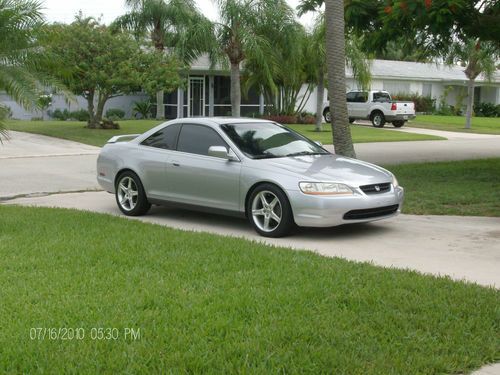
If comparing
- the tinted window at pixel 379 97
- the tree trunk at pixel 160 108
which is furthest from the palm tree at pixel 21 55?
the tinted window at pixel 379 97

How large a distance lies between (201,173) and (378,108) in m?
28.5

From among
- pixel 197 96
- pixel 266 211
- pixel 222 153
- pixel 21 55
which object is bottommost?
pixel 266 211

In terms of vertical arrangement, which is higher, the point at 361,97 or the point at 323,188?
the point at 361,97

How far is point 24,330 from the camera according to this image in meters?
4.73

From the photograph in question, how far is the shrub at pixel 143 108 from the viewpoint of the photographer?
37812 millimetres

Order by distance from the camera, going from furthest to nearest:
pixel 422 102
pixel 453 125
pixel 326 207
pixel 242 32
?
pixel 422 102 < pixel 453 125 < pixel 242 32 < pixel 326 207

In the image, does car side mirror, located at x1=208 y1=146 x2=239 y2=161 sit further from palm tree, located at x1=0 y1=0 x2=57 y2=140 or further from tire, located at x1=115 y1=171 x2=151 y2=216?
palm tree, located at x1=0 y1=0 x2=57 y2=140

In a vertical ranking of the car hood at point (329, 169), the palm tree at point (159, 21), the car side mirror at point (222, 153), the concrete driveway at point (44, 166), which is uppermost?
the palm tree at point (159, 21)

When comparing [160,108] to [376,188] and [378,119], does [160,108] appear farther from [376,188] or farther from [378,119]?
[376,188]

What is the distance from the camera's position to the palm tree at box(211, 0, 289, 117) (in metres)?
25.1

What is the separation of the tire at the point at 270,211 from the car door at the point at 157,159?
Result: 5.17 feet

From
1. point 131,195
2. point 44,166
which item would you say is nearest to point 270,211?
point 131,195

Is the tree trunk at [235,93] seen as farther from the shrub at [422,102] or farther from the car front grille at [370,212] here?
the shrub at [422,102]

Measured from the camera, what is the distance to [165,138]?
10.2 m
